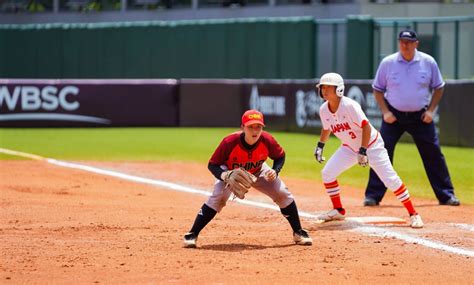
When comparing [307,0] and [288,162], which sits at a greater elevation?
[307,0]

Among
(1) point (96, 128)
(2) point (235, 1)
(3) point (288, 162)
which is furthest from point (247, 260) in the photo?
(2) point (235, 1)

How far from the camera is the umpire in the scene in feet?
42.0

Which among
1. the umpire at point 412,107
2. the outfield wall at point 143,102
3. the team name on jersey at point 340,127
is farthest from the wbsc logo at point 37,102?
the team name on jersey at point 340,127

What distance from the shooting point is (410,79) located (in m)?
12.8

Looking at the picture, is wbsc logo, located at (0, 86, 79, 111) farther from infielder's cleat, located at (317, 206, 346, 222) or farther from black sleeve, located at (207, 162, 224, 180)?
black sleeve, located at (207, 162, 224, 180)

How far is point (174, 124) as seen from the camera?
28750 mm

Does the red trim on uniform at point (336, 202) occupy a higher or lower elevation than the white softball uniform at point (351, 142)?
lower

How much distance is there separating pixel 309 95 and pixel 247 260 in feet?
53.8

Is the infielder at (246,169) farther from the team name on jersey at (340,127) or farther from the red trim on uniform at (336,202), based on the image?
the red trim on uniform at (336,202)

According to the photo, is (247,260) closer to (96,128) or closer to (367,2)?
(96,128)

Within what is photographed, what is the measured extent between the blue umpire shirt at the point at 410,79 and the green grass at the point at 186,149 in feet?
5.09

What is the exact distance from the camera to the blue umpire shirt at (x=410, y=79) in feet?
41.9

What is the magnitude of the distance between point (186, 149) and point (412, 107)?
31.2ft

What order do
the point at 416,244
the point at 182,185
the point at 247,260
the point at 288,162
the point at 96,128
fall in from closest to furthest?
the point at 247,260, the point at 416,244, the point at 182,185, the point at 288,162, the point at 96,128
